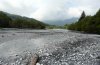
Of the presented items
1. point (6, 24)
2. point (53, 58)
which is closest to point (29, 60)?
point (53, 58)

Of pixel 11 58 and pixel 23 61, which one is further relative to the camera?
pixel 11 58

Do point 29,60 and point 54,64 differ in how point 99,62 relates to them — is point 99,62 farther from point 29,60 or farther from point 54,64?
point 29,60

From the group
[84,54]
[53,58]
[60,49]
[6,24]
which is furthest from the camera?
[6,24]

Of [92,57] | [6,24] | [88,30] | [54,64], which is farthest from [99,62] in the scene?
[6,24]

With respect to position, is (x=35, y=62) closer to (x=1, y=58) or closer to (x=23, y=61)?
(x=23, y=61)

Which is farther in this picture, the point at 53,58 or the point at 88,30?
the point at 88,30

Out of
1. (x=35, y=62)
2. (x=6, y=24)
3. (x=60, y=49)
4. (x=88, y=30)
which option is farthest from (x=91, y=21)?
(x=35, y=62)

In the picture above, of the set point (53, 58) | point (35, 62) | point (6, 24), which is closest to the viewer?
point (35, 62)

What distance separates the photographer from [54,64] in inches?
862

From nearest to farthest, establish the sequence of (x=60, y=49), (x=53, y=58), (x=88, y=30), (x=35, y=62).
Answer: (x=35, y=62)
(x=53, y=58)
(x=60, y=49)
(x=88, y=30)

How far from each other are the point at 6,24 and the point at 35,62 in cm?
12904

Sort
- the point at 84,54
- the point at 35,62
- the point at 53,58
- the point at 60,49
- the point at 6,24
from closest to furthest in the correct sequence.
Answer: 1. the point at 35,62
2. the point at 53,58
3. the point at 84,54
4. the point at 60,49
5. the point at 6,24

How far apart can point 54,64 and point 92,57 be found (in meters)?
5.16

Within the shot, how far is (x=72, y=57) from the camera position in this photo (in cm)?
2417
